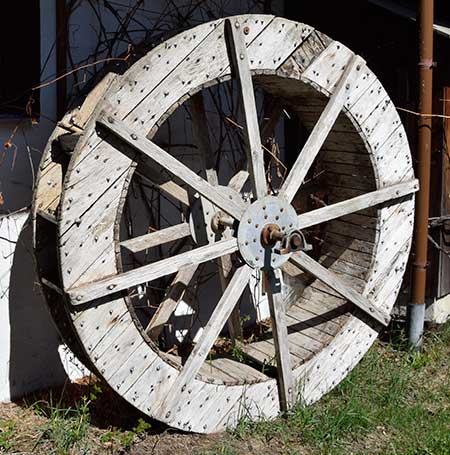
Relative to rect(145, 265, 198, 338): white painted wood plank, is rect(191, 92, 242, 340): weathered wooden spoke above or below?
above

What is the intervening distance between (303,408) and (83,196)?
176cm

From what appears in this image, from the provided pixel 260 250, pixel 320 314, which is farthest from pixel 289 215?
pixel 320 314

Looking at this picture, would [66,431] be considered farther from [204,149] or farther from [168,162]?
[204,149]

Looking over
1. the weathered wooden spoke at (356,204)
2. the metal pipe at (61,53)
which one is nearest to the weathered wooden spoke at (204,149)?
the weathered wooden spoke at (356,204)

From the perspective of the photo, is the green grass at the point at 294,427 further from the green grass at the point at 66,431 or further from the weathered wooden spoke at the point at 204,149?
the weathered wooden spoke at the point at 204,149

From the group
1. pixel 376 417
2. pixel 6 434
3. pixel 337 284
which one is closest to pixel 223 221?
pixel 337 284

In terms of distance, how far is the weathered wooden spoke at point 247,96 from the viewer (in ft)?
13.5

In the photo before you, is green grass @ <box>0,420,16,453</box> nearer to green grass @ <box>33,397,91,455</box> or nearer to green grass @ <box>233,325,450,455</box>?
green grass @ <box>33,397,91,455</box>

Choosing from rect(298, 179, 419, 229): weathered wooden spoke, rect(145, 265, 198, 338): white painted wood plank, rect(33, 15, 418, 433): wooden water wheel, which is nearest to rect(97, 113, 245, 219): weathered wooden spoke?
rect(33, 15, 418, 433): wooden water wheel

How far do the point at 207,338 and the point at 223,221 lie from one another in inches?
33.6

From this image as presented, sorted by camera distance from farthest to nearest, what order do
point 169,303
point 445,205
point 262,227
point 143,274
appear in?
1. point 445,205
2. point 169,303
3. point 262,227
4. point 143,274

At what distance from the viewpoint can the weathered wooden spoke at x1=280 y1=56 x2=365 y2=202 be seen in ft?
14.6

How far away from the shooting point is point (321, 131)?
4.52 metres

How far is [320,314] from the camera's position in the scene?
16.5 feet
